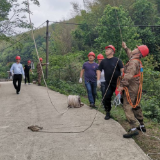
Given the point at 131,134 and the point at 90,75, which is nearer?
the point at 131,134

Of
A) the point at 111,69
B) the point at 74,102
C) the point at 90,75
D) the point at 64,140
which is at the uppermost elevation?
the point at 111,69

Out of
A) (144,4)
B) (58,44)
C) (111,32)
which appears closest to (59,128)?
(111,32)

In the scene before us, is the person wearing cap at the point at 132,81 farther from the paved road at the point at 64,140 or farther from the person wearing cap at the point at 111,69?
the person wearing cap at the point at 111,69

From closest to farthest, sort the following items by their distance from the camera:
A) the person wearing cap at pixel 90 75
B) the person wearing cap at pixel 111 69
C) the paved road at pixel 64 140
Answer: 1. the paved road at pixel 64 140
2. the person wearing cap at pixel 111 69
3. the person wearing cap at pixel 90 75

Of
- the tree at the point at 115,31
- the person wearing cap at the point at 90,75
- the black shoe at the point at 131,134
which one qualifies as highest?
the tree at the point at 115,31

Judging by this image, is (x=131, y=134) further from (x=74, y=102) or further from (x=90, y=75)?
(x=74, y=102)

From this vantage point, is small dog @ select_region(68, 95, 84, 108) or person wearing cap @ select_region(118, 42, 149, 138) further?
small dog @ select_region(68, 95, 84, 108)

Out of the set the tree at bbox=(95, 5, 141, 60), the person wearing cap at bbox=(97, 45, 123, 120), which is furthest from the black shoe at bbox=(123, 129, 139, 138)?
the tree at bbox=(95, 5, 141, 60)

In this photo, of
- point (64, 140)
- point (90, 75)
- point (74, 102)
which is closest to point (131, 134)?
point (64, 140)

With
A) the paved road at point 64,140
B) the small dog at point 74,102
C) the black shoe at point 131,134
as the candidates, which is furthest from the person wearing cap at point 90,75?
the black shoe at point 131,134

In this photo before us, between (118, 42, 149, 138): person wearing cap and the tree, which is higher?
the tree

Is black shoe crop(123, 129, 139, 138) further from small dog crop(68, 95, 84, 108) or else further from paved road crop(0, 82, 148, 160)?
small dog crop(68, 95, 84, 108)

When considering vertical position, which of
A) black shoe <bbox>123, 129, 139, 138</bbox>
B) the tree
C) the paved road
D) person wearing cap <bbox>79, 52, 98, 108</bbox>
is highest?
the tree

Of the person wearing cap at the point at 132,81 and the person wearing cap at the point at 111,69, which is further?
the person wearing cap at the point at 111,69
